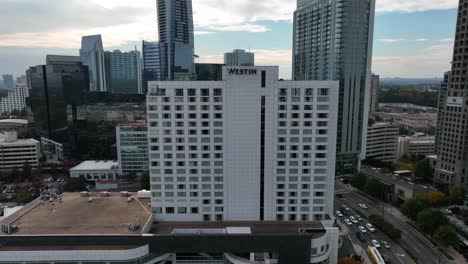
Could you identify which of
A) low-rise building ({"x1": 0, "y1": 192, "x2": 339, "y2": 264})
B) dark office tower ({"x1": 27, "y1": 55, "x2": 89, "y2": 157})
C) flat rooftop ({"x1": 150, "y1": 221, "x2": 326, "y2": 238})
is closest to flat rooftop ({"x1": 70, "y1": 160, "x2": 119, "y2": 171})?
dark office tower ({"x1": 27, "y1": 55, "x2": 89, "y2": 157})

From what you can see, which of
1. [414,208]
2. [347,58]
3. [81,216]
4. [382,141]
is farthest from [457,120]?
[81,216]

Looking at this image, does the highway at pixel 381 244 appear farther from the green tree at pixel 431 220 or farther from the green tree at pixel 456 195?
the green tree at pixel 456 195

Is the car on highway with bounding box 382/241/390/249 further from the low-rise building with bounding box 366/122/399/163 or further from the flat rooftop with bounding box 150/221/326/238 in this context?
the low-rise building with bounding box 366/122/399/163

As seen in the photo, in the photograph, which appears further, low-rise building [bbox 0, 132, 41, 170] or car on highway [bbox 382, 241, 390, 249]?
low-rise building [bbox 0, 132, 41, 170]

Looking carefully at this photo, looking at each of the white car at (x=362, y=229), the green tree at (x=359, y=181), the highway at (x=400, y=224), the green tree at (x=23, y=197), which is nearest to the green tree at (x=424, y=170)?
the green tree at (x=359, y=181)

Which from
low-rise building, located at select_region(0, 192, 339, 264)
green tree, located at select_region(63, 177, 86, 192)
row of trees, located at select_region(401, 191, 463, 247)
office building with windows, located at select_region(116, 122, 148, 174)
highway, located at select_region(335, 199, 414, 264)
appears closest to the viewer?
low-rise building, located at select_region(0, 192, 339, 264)

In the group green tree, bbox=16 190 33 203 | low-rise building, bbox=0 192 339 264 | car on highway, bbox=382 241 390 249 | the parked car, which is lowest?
the parked car
